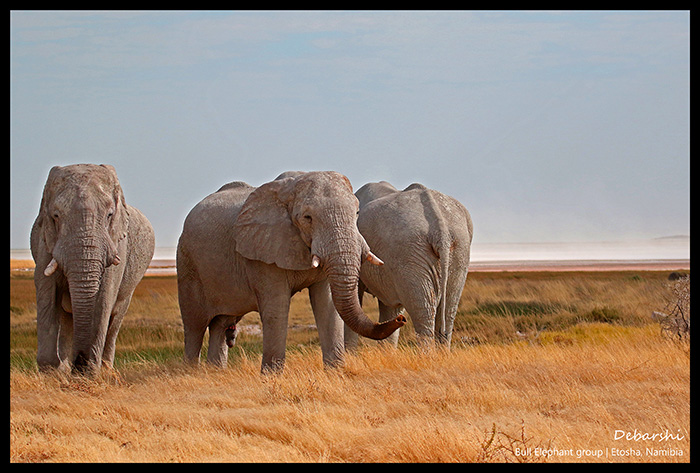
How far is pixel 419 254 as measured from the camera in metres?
12.6

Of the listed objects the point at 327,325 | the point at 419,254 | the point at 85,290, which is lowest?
the point at 327,325

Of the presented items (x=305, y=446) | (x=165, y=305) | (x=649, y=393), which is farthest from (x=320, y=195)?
(x=165, y=305)

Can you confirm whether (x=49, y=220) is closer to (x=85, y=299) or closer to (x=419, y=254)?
(x=85, y=299)

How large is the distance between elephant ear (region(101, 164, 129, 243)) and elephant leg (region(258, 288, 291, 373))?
6.26 feet

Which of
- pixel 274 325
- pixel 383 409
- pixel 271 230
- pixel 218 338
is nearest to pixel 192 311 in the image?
pixel 218 338

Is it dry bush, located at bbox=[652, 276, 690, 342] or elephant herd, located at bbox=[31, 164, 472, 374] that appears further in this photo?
dry bush, located at bbox=[652, 276, 690, 342]

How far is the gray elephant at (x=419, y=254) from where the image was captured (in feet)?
41.4

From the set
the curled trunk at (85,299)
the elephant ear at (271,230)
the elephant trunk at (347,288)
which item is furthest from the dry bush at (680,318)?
the curled trunk at (85,299)

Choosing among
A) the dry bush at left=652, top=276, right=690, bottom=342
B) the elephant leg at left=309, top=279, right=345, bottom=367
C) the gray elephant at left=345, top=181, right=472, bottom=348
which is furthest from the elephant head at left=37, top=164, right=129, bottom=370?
the dry bush at left=652, top=276, right=690, bottom=342

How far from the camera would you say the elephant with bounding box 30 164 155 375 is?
1009cm

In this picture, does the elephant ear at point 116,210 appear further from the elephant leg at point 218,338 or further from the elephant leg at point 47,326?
the elephant leg at point 218,338

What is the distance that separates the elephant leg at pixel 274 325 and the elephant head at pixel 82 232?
6.17 feet

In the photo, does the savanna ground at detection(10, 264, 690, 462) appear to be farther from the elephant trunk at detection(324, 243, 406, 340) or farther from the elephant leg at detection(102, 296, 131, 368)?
the elephant trunk at detection(324, 243, 406, 340)

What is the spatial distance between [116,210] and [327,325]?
2945mm
